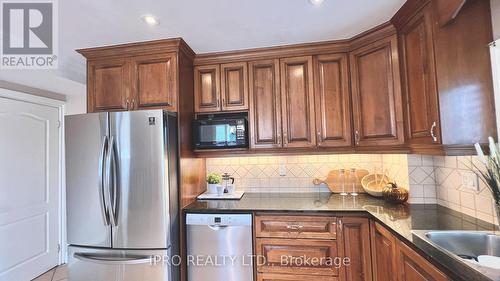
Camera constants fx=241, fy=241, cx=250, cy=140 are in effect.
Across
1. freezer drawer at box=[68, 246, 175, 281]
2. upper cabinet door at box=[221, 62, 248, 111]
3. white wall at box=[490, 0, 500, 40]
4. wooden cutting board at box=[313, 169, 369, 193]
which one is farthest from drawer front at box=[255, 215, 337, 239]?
white wall at box=[490, 0, 500, 40]

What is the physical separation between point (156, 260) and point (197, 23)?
1794 mm

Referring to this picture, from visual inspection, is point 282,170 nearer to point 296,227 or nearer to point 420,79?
point 296,227

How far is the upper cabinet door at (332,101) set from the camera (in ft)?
7.14

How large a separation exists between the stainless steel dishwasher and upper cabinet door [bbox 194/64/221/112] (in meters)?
1.03

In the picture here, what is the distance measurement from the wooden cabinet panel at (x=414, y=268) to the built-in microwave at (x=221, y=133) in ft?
4.58

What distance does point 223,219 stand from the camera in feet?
6.39

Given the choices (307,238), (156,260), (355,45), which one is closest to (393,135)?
(355,45)

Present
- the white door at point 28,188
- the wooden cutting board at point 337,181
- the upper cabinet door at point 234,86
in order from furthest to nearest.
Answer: the white door at point 28,188
the wooden cutting board at point 337,181
the upper cabinet door at point 234,86

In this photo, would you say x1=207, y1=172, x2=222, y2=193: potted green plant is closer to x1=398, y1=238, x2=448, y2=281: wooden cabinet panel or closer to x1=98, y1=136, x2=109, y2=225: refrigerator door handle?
x1=98, y1=136, x2=109, y2=225: refrigerator door handle

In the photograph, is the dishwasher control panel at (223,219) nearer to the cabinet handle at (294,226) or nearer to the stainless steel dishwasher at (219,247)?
the stainless steel dishwasher at (219,247)

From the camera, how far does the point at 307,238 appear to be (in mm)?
1885

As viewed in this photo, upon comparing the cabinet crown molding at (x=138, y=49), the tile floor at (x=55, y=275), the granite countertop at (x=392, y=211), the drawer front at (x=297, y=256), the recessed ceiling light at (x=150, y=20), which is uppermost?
the recessed ceiling light at (x=150, y=20)

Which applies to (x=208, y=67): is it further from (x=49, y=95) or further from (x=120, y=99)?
(x=49, y=95)

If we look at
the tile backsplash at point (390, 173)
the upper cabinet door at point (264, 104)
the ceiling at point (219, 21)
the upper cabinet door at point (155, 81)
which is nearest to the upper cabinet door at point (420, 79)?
the ceiling at point (219, 21)
